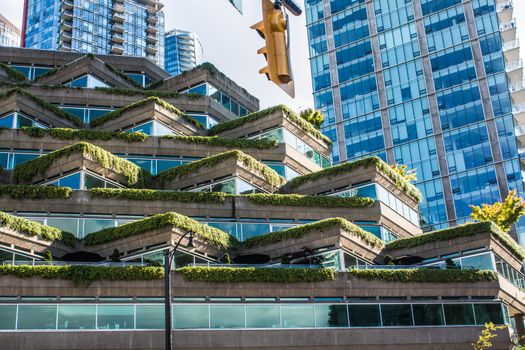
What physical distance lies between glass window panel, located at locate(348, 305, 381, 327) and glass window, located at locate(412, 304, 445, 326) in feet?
6.99

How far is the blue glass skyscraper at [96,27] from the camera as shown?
448 feet

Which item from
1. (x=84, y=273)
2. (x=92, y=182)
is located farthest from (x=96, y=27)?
(x=84, y=273)

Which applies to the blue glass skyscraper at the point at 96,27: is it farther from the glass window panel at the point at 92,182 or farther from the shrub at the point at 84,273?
the shrub at the point at 84,273

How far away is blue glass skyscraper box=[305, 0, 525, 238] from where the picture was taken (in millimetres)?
90062

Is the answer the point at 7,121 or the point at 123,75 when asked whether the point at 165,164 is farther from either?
the point at 123,75

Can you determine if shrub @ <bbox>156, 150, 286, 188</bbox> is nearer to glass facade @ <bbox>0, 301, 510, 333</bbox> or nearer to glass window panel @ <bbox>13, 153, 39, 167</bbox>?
glass window panel @ <bbox>13, 153, 39, 167</bbox>

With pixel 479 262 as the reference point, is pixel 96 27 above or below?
above

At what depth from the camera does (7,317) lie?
33406 millimetres

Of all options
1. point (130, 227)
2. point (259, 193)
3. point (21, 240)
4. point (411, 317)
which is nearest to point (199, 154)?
point (259, 193)

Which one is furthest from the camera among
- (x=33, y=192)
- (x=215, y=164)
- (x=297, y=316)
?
(x=215, y=164)

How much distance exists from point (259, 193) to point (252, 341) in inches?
471

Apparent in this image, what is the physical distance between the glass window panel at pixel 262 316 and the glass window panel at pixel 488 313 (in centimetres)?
1077

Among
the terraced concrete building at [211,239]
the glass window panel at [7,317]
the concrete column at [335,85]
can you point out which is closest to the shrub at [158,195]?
the terraced concrete building at [211,239]

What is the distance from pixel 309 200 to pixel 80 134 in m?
15.0
